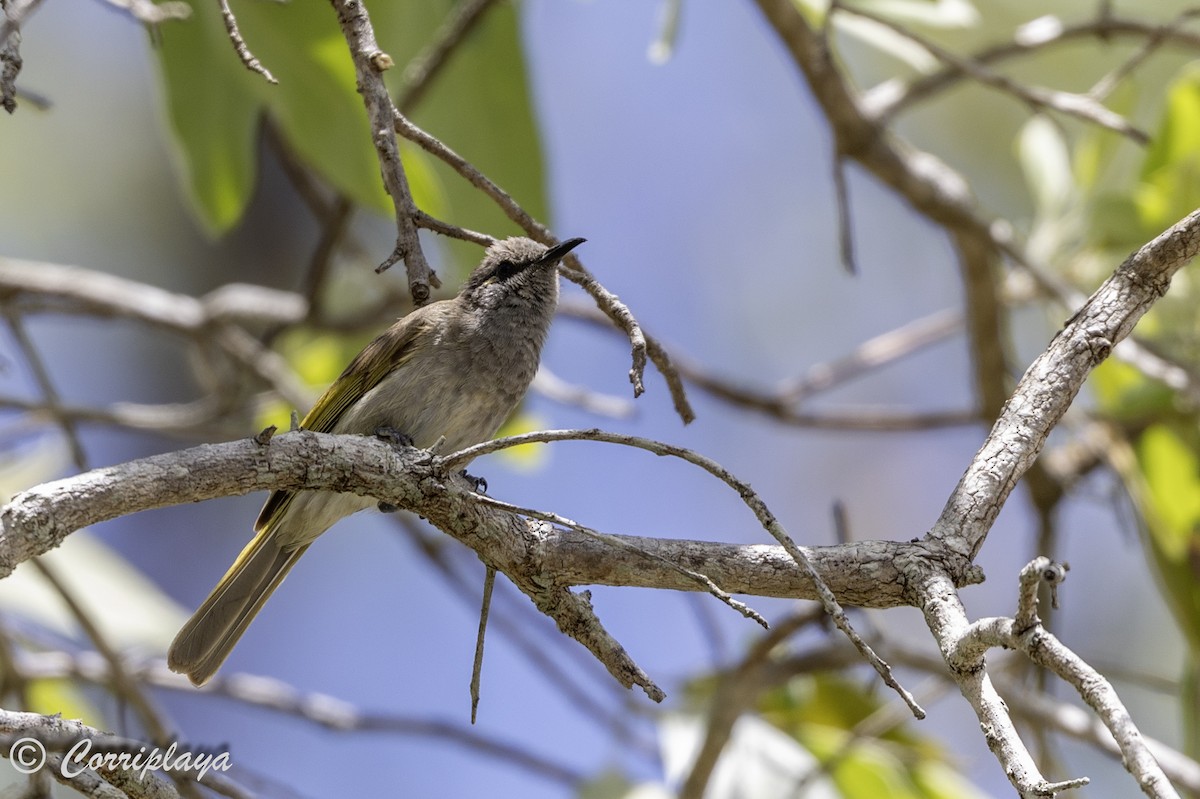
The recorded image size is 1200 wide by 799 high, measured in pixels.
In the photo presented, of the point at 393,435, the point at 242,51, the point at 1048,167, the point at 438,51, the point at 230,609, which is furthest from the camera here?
the point at 1048,167

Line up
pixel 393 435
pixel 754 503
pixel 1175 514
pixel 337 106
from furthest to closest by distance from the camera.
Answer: pixel 1175 514, pixel 337 106, pixel 393 435, pixel 754 503

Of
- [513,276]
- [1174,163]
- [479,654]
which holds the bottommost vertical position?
[479,654]

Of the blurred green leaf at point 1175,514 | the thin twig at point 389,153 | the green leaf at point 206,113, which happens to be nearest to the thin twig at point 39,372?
the green leaf at point 206,113

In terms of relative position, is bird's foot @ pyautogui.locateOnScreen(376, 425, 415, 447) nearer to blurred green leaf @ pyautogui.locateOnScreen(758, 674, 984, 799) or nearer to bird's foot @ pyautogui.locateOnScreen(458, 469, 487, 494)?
bird's foot @ pyautogui.locateOnScreen(458, 469, 487, 494)

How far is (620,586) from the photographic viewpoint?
2.13m

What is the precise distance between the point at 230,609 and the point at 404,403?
2.45 feet

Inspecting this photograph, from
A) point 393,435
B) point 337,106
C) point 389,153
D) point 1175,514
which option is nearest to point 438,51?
point 337,106

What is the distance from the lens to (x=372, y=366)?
3.71 m

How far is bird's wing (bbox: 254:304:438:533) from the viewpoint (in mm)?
3699

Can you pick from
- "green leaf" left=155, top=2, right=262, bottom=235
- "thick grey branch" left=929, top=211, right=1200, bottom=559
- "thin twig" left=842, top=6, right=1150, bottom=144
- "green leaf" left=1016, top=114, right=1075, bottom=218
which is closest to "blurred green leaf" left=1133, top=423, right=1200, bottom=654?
"green leaf" left=1016, top=114, right=1075, bottom=218

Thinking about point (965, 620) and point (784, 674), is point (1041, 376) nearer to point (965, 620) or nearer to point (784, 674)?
point (965, 620)

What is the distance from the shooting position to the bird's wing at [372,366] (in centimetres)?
370

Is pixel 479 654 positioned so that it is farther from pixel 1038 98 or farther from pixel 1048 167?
pixel 1048 167

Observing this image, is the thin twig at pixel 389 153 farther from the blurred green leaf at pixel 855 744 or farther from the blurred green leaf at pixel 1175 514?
the blurred green leaf at pixel 1175 514
